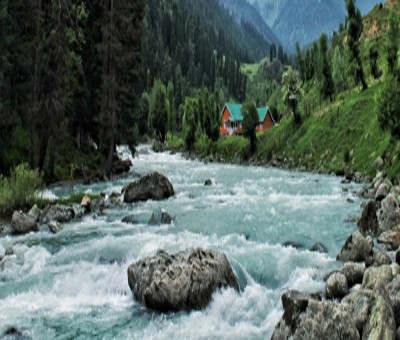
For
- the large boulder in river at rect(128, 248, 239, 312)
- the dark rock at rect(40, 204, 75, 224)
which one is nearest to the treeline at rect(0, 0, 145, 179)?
the dark rock at rect(40, 204, 75, 224)

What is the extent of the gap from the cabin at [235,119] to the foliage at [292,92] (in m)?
43.2

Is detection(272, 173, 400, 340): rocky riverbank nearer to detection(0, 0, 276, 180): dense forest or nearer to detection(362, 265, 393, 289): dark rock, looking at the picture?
detection(362, 265, 393, 289): dark rock

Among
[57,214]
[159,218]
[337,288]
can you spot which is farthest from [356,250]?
[57,214]

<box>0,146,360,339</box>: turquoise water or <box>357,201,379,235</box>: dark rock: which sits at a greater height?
<box>357,201,379,235</box>: dark rock

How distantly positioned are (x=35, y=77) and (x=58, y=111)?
3158 millimetres

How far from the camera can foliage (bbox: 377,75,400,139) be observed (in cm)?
3734

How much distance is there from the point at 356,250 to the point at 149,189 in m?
20.5

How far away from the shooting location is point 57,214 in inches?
1109

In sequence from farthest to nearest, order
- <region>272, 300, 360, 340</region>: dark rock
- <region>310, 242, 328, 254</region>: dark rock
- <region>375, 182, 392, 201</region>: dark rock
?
<region>375, 182, 392, 201</region>: dark rock
<region>310, 242, 328, 254</region>: dark rock
<region>272, 300, 360, 340</region>: dark rock

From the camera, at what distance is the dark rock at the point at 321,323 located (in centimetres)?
1125

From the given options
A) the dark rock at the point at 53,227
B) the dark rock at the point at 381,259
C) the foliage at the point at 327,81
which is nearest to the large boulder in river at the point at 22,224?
the dark rock at the point at 53,227

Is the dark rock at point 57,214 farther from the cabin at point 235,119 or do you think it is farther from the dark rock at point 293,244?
the cabin at point 235,119

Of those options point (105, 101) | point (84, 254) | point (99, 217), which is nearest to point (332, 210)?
point (99, 217)

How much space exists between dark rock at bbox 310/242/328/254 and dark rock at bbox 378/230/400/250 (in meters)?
2.43
